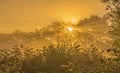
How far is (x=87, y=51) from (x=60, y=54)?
13.7 meters

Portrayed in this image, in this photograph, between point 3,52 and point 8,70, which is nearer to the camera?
point 8,70

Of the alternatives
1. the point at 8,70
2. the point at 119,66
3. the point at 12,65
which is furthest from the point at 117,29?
the point at 12,65

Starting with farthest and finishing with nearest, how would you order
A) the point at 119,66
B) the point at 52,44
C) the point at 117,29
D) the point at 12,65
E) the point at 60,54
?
the point at 52,44 < the point at 60,54 < the point at 12,65 < the point at 117,29 < the point at 119,66

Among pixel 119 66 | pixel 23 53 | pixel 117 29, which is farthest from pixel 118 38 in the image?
pixel 23 53

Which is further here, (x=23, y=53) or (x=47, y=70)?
(x=23, y=53)

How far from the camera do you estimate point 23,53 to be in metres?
118

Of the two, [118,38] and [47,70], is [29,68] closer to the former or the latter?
[47,70]

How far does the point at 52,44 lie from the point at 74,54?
27.0 ft

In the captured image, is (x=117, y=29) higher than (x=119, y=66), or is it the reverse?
(x=117, y=29)

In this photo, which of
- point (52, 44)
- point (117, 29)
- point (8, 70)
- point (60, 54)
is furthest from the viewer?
point (52, 44)

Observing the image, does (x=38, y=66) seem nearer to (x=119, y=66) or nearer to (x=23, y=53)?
(x=23, y=53)

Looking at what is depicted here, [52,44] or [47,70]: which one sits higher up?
[52,44]

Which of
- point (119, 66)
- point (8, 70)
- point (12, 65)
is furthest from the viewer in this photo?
point (12, 65)

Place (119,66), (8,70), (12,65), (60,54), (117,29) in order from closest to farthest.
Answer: (119,66) < (117,29) < (8,70) < (12,65) < (60,54)
